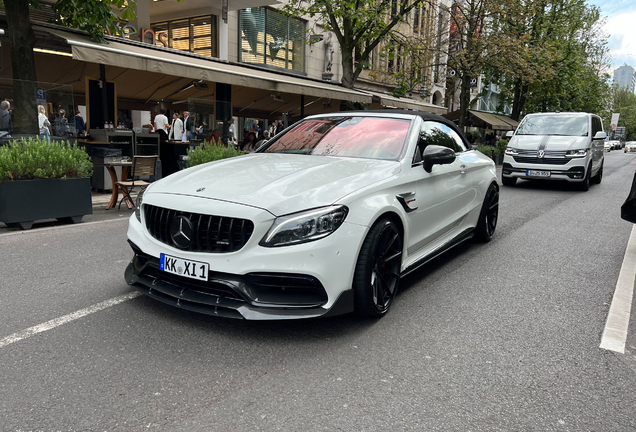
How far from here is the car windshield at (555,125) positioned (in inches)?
492

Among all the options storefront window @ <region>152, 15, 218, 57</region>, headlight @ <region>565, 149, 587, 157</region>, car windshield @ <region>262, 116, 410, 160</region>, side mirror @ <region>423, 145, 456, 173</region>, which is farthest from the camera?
storefront window @ <region>152, 15, 218, 57</region>

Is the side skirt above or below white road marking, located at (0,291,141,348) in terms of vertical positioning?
above

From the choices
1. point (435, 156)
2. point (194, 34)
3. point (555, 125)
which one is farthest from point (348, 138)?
point (194, 34)

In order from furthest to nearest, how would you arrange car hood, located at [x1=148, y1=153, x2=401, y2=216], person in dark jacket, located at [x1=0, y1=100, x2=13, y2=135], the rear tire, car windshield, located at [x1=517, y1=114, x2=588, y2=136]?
1. the rear tire
2. car windshield, located at [x1=517, y1=114, x2=588, y2=136]
3. person in dark jacket, located at [x1=0, y1=100, x2=13, y2=135]
4. car hood, located at [x1=148, y1=153, x2=401, y2=216]

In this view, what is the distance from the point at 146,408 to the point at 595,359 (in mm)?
2696

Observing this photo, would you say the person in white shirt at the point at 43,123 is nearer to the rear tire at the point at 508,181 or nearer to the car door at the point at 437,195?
the car door at the point at 437,195

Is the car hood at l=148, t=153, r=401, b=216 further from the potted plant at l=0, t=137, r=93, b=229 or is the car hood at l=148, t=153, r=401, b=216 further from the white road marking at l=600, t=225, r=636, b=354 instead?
the potted plant at l=0, t=137, r=93, b=229

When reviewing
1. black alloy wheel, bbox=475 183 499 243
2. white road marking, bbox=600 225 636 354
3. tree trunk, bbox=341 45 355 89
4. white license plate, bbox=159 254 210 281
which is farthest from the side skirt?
tree trunk, bbox=341 45 355 89

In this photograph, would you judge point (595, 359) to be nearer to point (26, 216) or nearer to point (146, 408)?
point (146, 408)

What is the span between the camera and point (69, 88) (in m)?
10.9

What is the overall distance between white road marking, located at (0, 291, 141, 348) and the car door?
2331mm

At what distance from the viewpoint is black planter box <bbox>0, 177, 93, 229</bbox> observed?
649 centimetres

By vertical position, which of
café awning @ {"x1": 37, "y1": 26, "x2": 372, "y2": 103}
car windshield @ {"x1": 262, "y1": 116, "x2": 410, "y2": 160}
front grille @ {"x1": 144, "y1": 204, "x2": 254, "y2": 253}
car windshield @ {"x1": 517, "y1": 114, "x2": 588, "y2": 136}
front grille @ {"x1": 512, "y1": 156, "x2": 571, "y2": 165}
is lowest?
front grille @ {"x1": 144, "y1": 204, "x2": 254, "y2": 253}

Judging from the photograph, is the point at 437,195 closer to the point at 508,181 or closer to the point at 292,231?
the point at 292,231
